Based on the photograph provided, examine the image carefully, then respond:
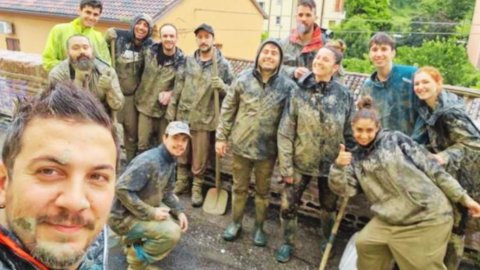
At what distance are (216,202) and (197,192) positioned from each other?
0.25 metres

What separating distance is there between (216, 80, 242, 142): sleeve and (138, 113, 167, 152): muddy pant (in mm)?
1113

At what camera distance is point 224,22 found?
2227cm

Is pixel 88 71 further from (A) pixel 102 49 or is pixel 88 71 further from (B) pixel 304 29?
(B) pixel 304 29

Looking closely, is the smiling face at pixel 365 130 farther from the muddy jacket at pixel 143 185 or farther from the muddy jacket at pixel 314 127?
the muddy jacket at pixel 143 185

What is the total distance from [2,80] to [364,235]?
5.17 m

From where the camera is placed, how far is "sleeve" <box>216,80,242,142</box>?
4.09 meters

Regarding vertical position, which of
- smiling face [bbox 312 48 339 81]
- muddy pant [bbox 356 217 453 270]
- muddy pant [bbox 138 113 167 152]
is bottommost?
muddy pant [bbox 356 217 453 270]

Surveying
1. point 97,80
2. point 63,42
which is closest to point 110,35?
point 63,42

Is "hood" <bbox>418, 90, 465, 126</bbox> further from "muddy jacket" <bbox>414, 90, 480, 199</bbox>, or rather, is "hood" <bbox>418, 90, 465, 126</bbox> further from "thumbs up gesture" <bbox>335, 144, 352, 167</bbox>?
"thumbs up gesture" <bbox>335, 144, 352, 167</bbox>

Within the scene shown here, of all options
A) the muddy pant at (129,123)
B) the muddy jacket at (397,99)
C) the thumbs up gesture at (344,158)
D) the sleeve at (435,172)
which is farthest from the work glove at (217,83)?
the sleeve at (435,172)

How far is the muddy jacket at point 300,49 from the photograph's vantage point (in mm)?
4355

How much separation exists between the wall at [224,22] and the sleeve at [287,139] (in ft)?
45.2

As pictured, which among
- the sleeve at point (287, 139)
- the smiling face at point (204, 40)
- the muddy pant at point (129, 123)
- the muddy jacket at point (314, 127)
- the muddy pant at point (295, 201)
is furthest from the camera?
the muddy pant at point (129, 123)

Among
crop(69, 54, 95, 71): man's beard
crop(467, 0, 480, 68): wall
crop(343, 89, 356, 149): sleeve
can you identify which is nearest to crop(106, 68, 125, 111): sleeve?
crop(69, 54, 95, 71): man's beard
